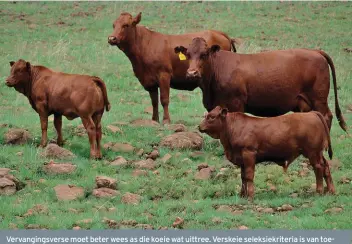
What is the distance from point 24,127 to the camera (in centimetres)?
1741

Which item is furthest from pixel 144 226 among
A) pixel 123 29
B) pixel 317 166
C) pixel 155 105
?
pixel 123 29

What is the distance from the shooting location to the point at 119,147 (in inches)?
634

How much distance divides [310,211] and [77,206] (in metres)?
3.15

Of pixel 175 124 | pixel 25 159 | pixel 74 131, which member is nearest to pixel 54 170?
pixel 25 159

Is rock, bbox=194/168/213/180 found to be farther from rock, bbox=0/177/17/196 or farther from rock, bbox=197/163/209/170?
rock, bbox=0/177/17/196

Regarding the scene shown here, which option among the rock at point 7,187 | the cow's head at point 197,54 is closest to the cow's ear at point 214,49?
the cow's head at point 197,54

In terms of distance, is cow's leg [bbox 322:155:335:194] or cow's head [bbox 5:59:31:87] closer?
cow's leg [bbox 322:155:335:194]

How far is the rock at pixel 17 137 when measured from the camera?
1634cm

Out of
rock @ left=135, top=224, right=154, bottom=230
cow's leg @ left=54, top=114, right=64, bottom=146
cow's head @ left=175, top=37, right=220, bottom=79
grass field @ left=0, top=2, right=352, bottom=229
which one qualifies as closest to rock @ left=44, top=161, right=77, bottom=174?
grass field @ left=0, top=2, right=352, bottom=229

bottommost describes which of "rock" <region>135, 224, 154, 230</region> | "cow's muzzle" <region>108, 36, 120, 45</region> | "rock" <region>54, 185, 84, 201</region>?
"rock" <region>54, 185, 84, 201</region>

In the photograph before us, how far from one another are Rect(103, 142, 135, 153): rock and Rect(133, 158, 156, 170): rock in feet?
2.34

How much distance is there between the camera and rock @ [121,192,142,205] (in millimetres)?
13430

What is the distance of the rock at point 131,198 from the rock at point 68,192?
641 millimetres

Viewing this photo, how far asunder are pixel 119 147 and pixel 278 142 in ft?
11.6
